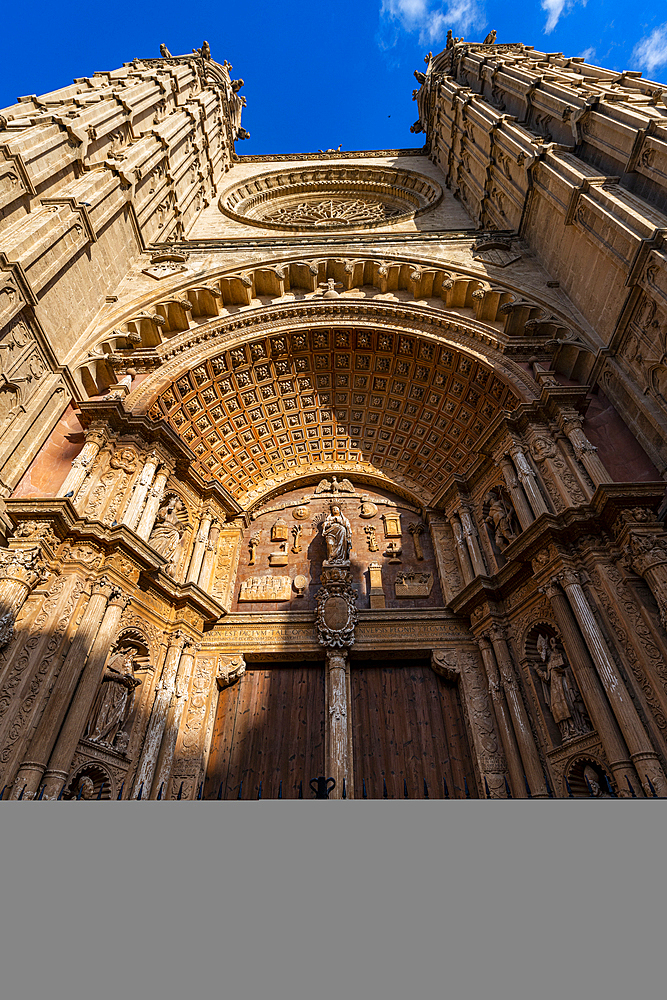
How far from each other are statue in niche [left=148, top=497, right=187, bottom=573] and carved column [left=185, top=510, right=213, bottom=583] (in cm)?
33

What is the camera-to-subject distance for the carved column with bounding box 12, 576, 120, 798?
18.7 feet

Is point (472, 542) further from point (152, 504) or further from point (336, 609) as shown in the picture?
point (152, 504)

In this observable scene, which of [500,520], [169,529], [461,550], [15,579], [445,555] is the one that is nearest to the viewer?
[15,579]

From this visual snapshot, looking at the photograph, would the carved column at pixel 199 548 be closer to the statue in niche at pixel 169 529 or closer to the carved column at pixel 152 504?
the statue in niche at pixel 169 529

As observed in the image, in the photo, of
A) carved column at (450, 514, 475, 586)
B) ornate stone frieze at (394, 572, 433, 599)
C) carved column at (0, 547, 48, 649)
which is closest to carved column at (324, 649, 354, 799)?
ornate stone frieze at (394, 572, 433, 599)

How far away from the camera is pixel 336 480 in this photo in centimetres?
1202

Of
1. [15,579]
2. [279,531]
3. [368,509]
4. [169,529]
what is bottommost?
[15,579]

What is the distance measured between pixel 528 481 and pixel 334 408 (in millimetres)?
5174

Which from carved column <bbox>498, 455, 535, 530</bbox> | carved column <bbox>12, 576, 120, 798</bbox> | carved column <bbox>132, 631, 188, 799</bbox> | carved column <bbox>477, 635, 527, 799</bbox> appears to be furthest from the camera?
carved column <bbox>498, 455, 535, 530</bbox>

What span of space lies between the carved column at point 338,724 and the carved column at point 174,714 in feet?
7.12

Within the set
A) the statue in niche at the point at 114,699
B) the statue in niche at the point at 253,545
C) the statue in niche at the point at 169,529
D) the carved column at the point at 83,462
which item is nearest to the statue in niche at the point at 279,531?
the statue in niche at the point at 253,545

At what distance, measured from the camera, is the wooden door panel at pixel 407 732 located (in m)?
7.73

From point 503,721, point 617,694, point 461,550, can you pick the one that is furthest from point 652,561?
point 461,550

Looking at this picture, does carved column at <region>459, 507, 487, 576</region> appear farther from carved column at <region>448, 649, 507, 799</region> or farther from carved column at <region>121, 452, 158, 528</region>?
carved column at <region>121, 452, 158, 528</region>
